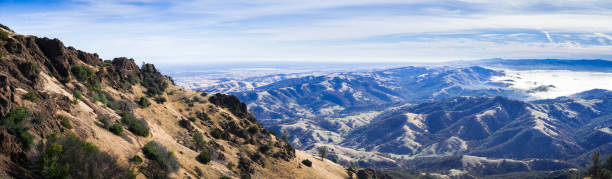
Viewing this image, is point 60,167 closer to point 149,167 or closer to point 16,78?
point 149,167

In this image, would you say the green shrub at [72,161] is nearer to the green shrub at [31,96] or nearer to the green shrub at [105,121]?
the green shrub at [31,96]

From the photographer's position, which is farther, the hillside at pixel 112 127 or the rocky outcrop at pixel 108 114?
the rocky outcrop at pixel 108 114

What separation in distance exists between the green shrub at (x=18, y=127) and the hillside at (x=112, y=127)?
10 centimetres

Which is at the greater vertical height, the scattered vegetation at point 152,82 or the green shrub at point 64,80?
the green shrub at point 64,80

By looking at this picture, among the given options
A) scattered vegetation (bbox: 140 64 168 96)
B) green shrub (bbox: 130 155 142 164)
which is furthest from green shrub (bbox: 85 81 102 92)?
green shrub (bbox: 130 155 142 164)

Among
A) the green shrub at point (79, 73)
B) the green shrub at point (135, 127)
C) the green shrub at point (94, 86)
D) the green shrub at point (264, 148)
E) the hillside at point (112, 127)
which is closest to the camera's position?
the hillside at point (112, 127)

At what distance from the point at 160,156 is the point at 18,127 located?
20.1 m

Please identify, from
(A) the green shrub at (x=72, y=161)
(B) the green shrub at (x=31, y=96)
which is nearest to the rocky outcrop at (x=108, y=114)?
(B) the green shrub at (x=31, y=96)

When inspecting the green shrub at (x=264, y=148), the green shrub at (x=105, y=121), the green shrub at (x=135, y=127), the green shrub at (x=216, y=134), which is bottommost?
the green shrub at (x=264, y=148)

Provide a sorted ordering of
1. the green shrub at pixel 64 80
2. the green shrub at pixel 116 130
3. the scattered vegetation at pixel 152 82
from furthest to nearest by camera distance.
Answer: the scattered vegetation at pixel 152 82 → the green shrub at pixel 64 80 → the green shrub at pixel 116 130

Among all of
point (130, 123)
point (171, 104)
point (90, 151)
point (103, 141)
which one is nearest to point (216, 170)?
point (130, 123)

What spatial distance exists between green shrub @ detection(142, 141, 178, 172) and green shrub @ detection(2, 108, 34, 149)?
17879mm

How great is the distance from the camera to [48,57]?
74500 mm

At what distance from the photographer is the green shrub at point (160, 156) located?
55875mm
